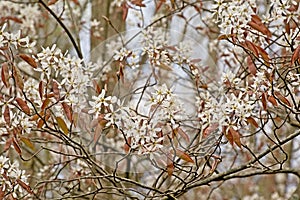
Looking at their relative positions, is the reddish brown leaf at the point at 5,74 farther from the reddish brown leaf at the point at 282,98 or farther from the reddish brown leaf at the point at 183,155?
the reddish brown leaf at the point at 282,98

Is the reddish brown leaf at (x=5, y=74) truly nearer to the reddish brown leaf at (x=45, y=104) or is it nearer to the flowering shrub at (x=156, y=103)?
the flowering shrub at (x=156, y=103)

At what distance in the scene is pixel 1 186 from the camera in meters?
1.57

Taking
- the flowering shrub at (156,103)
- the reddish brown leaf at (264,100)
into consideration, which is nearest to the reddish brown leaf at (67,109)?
the flowering shrub at (156,103)

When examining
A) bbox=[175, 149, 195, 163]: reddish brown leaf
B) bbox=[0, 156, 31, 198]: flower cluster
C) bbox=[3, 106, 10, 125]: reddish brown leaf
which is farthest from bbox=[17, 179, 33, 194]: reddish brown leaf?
bbox=[175, 149, 195, 163]: reddish brown leaf

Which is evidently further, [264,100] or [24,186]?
[24,186]

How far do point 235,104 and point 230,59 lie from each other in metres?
1.21

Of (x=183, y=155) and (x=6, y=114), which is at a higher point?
(x=6, y=114)

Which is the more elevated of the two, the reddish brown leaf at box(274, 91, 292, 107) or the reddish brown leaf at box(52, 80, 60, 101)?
the reddish brown leaf at box(52, 80, 60, 101)

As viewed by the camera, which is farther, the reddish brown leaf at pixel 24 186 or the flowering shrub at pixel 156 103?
the reddish brown leaf at pixel 24 186

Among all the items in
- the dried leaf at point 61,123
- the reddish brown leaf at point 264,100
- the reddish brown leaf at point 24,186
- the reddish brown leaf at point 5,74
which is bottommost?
the reddish brown leaf at point 24,186

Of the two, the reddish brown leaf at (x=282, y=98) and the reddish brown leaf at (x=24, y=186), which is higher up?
the reddish brown leaf at (x=282, y=98)

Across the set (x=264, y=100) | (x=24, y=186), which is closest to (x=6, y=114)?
(x=24, y=186)

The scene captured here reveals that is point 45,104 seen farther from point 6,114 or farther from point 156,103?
point 156,103

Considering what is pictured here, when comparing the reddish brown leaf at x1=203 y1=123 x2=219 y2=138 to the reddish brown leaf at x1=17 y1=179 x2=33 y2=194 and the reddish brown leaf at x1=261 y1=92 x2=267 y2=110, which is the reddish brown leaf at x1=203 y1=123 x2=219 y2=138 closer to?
the reddish brown leaf at x1=261 y1=92 x2=267 y2=110
